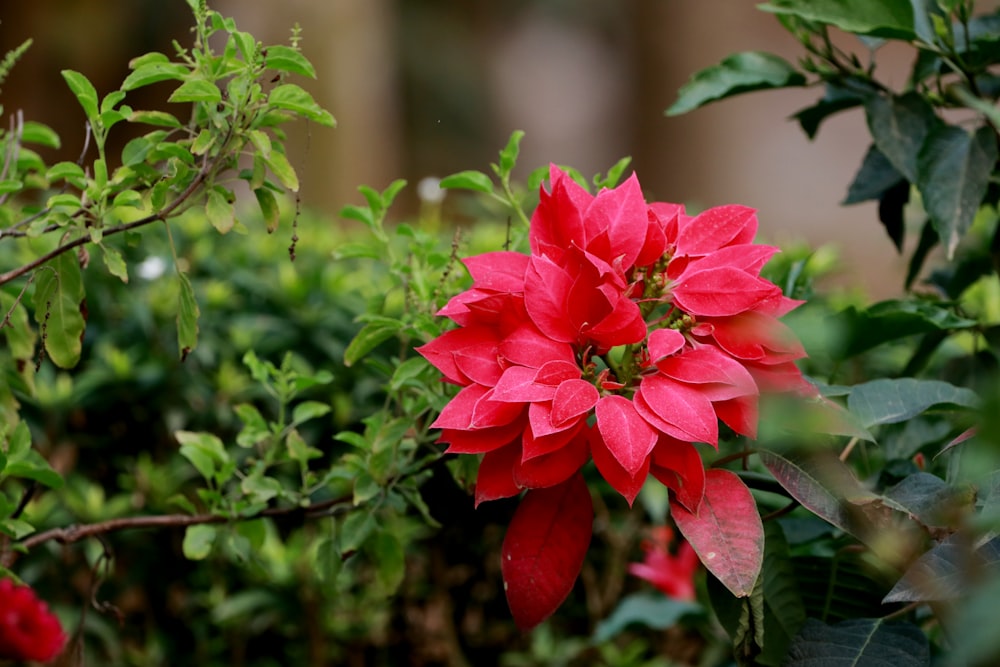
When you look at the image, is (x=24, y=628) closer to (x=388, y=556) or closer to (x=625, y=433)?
(x=388, y=556)

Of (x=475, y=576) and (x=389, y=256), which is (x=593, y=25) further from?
(x=389, y=256)

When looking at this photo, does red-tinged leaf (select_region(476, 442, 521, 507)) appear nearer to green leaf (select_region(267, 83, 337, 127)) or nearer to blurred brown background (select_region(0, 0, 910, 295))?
green leaf (select_region(267, 83, 337, 127))

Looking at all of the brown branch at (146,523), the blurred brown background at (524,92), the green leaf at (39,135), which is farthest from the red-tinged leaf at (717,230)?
the blurred brown background at (524,92)

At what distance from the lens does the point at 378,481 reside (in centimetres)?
88

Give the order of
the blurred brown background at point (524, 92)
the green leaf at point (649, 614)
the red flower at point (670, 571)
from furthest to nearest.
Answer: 1. the blurred brown background at point (524, 92)
2. the red flower at point (670, 571)
3. the green leaf at point (649, 614)

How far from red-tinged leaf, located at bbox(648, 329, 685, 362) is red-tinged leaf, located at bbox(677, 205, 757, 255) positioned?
110 mm

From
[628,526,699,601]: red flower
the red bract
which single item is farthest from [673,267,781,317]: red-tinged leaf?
[628,526,699,601]: red flower

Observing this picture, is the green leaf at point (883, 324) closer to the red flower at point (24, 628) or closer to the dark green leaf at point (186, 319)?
the dark green leaf at point (186, 319)

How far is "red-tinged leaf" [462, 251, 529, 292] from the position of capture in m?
0.73

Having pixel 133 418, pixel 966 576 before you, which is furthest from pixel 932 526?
pixel 133 418

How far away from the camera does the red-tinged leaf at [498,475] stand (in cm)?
67

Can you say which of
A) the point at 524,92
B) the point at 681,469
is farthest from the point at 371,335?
the point at 524,92

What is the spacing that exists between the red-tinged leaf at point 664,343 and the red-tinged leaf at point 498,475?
0.12m

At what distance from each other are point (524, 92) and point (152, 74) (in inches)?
222
